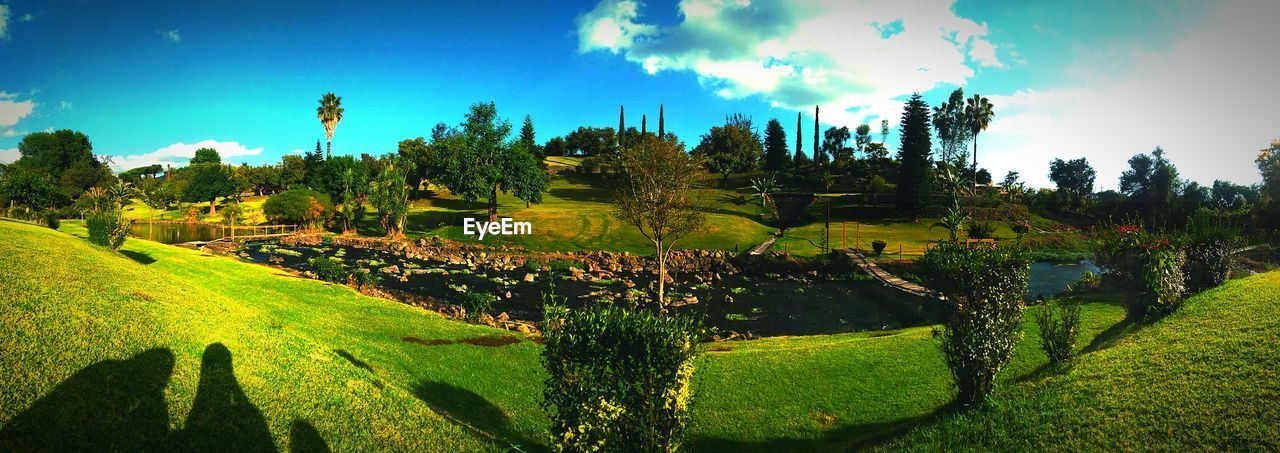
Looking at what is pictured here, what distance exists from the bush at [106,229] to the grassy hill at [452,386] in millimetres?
8896

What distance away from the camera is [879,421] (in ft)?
38.9

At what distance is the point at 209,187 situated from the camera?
102 m

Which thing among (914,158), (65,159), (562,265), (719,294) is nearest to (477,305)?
(719,294)

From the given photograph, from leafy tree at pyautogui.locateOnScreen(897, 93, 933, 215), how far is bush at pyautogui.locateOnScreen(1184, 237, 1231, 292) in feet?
218

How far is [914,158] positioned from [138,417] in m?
93.0

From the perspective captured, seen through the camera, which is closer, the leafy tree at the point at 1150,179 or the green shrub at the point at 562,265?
the green shrub at the point at 562,265

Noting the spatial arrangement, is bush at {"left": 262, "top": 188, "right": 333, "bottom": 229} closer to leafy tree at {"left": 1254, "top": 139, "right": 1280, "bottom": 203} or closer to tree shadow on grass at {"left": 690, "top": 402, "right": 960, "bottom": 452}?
tree shadow on grass at {"left": 690, "top": 402, "right": 960, "bottom": 452}

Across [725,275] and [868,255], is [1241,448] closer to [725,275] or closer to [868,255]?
[725,275]

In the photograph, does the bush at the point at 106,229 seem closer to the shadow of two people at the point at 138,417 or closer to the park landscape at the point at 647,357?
the park landscape at the point at 647,357

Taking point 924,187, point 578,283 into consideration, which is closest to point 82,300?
point 578,283

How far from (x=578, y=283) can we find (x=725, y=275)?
608 inches

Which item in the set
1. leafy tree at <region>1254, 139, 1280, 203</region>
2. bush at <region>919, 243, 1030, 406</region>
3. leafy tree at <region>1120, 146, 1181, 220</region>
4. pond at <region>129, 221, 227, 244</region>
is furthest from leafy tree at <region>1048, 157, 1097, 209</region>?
pond at <region>129, 221, 227, 244</region>

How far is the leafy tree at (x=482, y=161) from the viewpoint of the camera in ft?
220

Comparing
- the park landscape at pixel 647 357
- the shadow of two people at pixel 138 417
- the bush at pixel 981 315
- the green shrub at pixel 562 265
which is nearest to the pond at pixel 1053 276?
the park landscape at pixel 647 357
